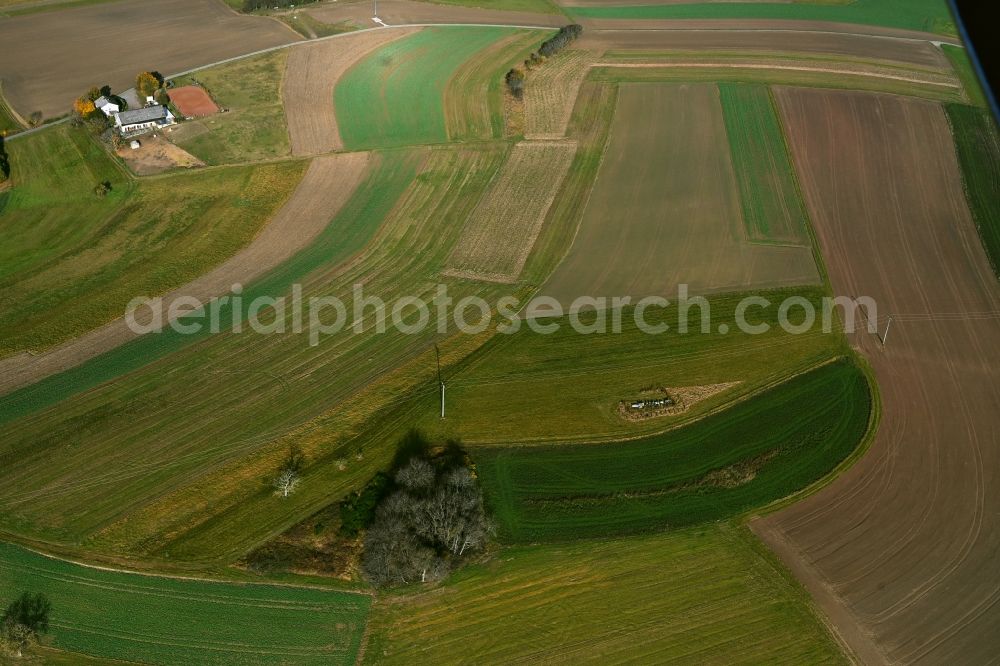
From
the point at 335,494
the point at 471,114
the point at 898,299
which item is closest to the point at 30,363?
the point at 335,494

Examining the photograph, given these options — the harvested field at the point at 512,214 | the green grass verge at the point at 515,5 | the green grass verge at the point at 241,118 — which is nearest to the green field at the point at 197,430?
the harvested field at the point at 512,214

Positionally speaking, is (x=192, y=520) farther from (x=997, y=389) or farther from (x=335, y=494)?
(x=997, y=389)

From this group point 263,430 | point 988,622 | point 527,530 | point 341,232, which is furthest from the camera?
point 341,232

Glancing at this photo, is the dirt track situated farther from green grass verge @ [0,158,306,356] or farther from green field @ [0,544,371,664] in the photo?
green grass verge @ [0,158,306,356]

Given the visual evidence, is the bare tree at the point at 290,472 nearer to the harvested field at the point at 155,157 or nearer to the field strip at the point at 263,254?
the field strip at the point at 263,254

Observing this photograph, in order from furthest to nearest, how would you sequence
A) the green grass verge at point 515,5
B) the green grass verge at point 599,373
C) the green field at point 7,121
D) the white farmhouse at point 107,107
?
the green grass verge at point 515,5 < the white farmhouse at point 107,107 < the green field at point 7,121 < the green grass verge at point 599,373
